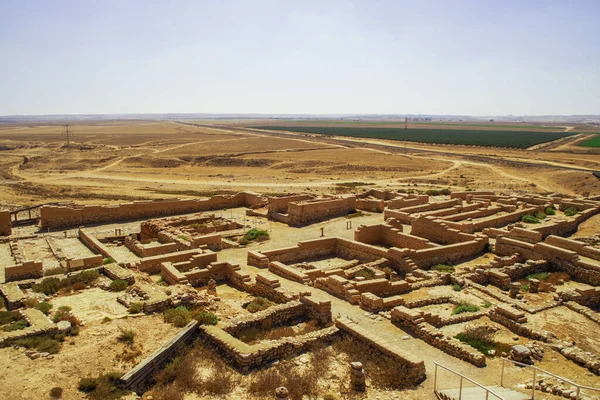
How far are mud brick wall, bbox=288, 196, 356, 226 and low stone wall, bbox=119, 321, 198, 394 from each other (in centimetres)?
1579

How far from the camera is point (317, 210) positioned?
1090 inches

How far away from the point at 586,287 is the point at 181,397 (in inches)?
594

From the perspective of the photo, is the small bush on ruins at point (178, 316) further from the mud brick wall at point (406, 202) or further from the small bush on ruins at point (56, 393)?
the mud brick wall at point (406, 202)

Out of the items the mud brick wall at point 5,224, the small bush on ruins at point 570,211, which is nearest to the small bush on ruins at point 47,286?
the mud brick wall at point 5,224

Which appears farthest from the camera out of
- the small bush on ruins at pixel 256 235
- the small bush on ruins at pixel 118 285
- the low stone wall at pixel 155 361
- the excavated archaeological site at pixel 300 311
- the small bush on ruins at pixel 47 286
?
the small bush on ruins at pixel 256 235

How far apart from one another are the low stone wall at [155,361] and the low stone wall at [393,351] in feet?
12.6

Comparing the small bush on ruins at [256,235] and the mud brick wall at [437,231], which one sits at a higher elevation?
the mud brick wall at [437,231]

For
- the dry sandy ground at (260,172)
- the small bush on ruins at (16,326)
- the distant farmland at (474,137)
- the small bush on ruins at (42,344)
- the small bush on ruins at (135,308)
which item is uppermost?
the distant farmland at (474,137)

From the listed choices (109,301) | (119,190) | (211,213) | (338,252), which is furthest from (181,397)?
(119,190)

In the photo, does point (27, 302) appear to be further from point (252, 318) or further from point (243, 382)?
point (243, 382)

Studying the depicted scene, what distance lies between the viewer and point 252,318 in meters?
12.2

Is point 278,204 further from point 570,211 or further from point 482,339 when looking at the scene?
point 482,339

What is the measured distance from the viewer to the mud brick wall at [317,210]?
2686cm

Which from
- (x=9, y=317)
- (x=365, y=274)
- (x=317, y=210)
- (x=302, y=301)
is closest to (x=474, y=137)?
(x=317, y=210)
